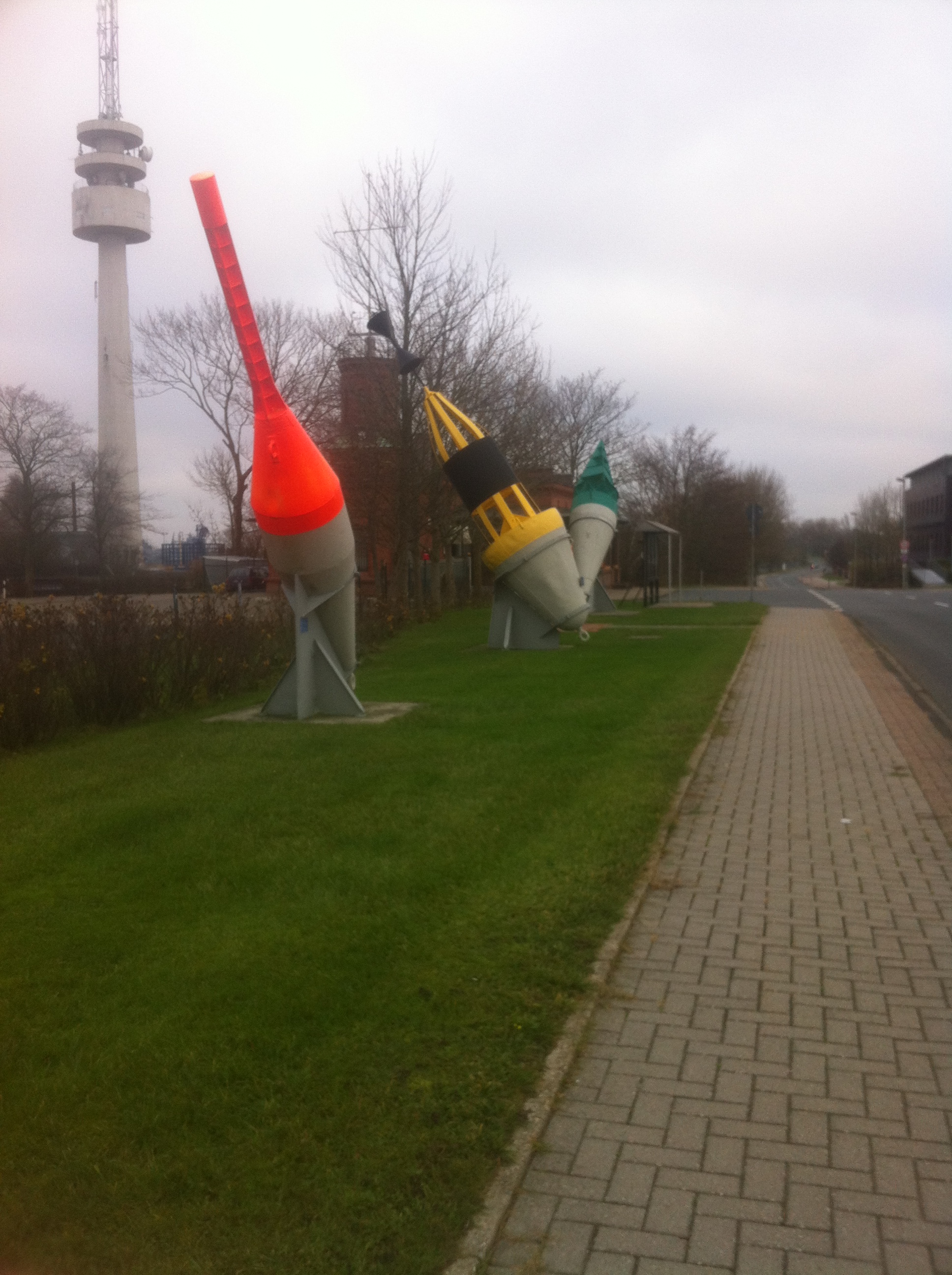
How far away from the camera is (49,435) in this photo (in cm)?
1916

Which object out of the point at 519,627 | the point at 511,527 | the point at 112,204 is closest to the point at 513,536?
→ the point at 511,527

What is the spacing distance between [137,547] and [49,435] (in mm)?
5625

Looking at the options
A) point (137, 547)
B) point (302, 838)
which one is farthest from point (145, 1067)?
point (137, 547)

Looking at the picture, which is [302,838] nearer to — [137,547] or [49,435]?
[49,435]

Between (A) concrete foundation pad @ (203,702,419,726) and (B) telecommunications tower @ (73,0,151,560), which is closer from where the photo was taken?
(A) concrete foundation pad @ (203,702,419,726)

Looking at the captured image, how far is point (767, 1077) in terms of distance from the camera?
154 inches

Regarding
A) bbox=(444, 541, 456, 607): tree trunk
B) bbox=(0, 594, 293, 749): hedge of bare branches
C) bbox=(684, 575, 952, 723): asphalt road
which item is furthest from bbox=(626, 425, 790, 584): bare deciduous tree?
bbox=(0, 594, 293, 749): hedge of bare branches

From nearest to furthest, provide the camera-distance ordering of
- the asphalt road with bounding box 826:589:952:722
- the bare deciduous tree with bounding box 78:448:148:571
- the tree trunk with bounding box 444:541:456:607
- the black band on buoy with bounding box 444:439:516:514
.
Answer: the asphalt road with bounding box 826:589:952:722, the black band on buoy with bounding box 444:439:516:514, the bare deciduous tree with bounding box 78:448:148:571, the tree trunk with bounding box 444:541:456:607

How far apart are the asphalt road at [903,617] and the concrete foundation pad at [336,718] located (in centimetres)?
594

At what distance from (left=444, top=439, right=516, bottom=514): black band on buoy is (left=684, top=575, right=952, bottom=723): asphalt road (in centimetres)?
698

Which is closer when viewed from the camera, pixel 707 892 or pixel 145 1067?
pixel 145 1067

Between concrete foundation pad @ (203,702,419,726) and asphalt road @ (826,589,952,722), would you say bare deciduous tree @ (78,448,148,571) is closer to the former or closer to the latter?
concrete foundation pad @ (203,702,419,726)

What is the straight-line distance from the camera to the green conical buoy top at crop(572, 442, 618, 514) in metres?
24.9

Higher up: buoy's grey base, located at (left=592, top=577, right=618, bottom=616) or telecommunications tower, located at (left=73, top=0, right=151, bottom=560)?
telecommunications tower, located at (left=73, top=0, right=151, bottom=560)
